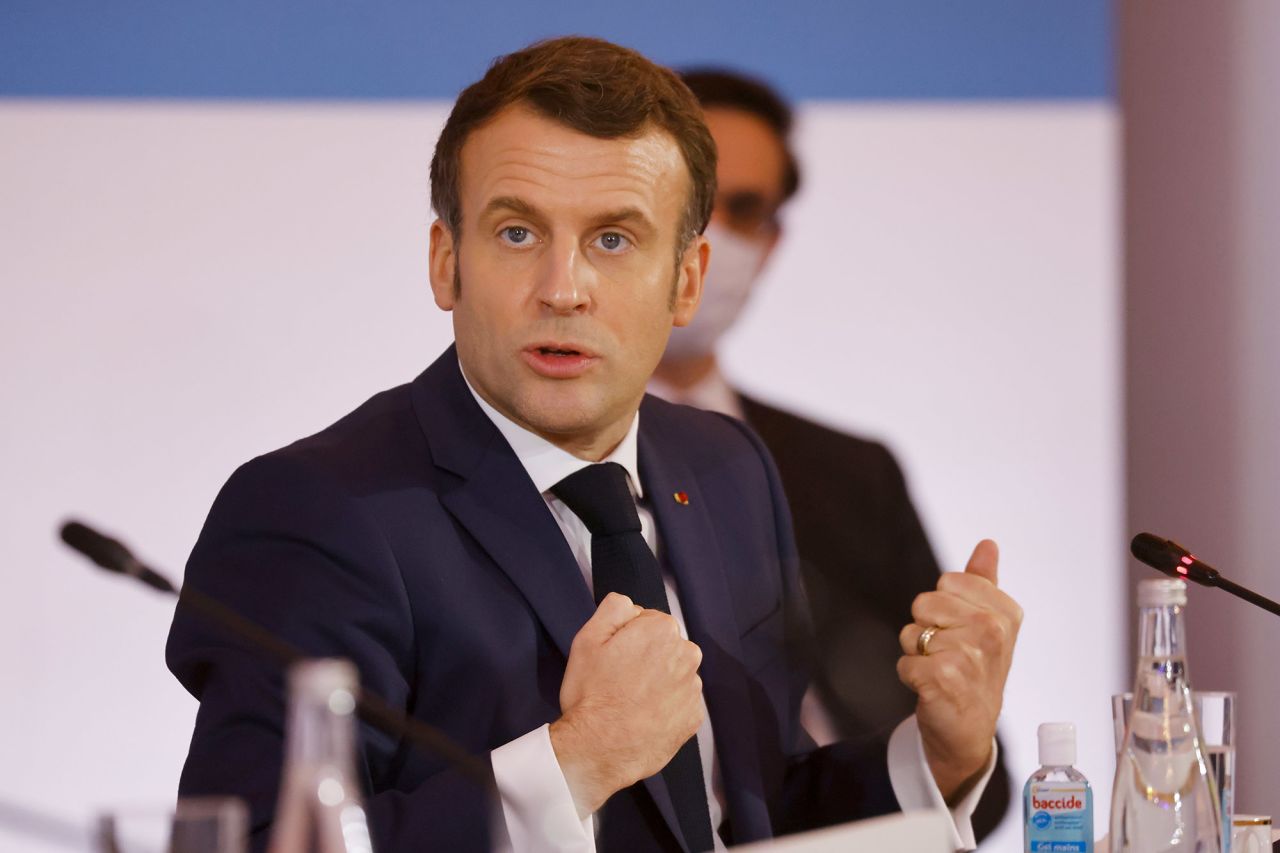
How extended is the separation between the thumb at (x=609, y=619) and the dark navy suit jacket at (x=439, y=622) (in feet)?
0.61

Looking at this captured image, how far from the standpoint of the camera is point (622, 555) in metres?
1.98

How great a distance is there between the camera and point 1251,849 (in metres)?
1.62

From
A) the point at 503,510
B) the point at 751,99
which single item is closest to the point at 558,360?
the point at 503,510

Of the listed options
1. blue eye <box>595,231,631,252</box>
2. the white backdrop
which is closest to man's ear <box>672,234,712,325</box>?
blue eye <box>595,231,631,252</box>

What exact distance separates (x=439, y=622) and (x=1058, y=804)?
2.52 feet

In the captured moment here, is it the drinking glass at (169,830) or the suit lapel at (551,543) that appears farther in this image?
the suit lapel at (551,543)

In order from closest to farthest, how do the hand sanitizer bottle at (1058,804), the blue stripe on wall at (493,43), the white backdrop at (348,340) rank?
the hand sanitizer bottle at (1058,804) < the white backdrop at (348,340) < the blue stripe on wall at (493,43)

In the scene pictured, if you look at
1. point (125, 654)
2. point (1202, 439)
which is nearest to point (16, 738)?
point (125, 654)

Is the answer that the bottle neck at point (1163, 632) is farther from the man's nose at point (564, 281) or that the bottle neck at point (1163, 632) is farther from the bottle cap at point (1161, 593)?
the man's nose at point (564, 281)

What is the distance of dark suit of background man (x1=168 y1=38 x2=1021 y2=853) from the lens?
1.64 metres

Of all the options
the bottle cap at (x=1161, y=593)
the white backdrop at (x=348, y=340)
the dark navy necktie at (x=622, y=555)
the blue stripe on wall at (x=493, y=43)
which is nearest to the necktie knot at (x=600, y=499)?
the dark navy necktie at (x=622, y=555)

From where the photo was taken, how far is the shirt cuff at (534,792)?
152 cm

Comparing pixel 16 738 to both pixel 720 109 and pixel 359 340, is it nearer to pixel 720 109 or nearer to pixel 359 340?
pixel 359 340

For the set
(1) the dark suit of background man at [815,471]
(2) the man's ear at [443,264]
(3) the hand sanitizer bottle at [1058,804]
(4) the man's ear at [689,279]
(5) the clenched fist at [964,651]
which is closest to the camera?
(3) the hand sanitizer bottle at [1058,804]
